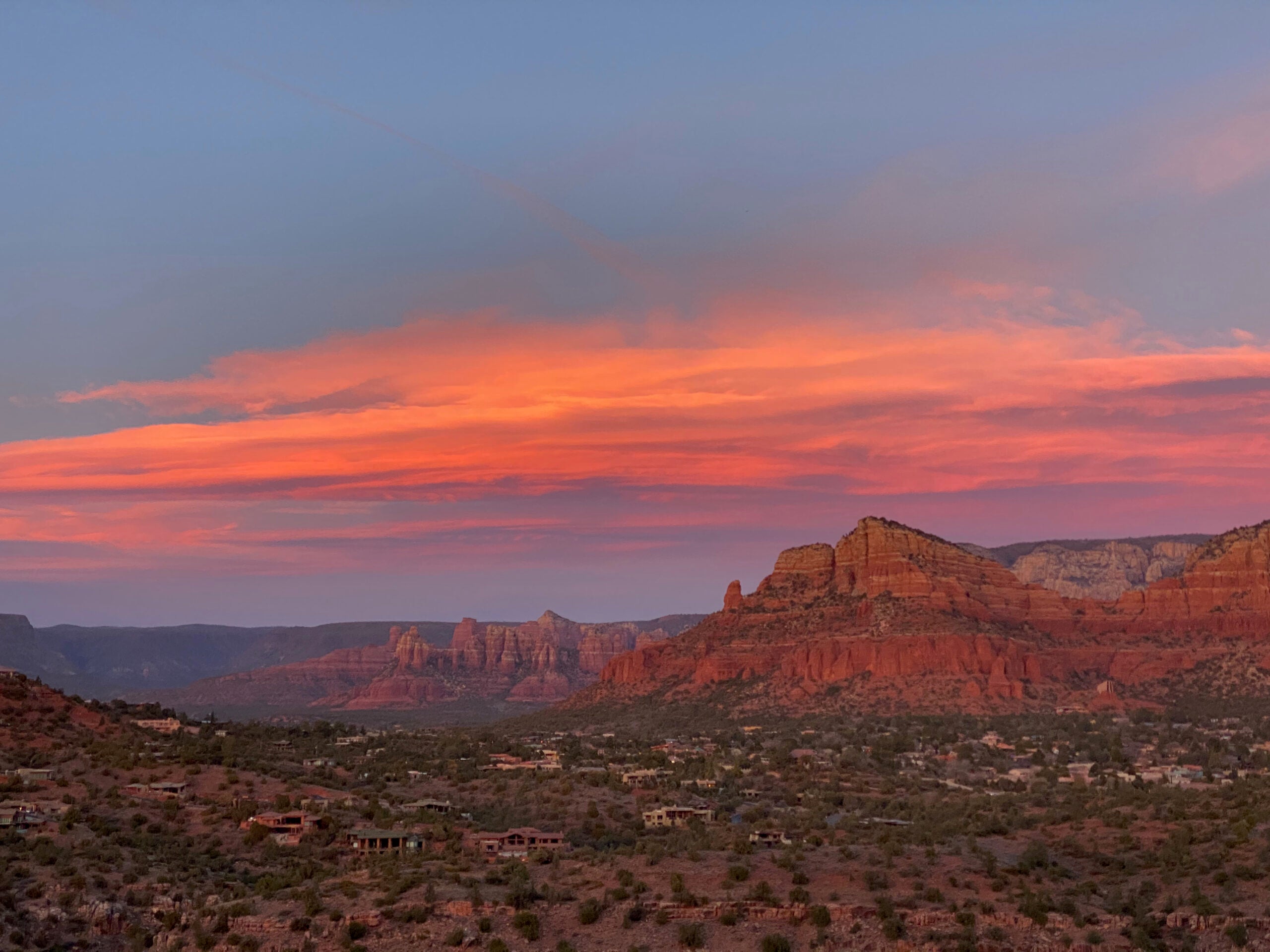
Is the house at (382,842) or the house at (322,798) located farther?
the house at (322,798)

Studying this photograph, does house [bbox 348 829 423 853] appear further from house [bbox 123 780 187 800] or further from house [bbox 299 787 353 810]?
house [bbox 123 780 187 800]

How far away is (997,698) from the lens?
474 ft

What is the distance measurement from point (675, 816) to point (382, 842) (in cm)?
1750

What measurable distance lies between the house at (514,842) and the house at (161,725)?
106 ft

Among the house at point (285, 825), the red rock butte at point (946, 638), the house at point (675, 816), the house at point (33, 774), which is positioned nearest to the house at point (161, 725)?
the house at point (33, 774)

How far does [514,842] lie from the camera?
2896 inches

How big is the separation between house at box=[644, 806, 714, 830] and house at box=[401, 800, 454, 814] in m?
10.2

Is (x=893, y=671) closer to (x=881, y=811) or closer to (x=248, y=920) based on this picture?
(x=881, y=811)

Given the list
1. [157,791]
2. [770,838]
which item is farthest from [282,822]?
[770,838]

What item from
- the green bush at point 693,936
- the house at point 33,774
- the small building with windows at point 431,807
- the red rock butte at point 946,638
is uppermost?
the red rock butte at point 946,638

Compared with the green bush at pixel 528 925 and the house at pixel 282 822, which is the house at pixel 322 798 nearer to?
the house at pixel 282 822

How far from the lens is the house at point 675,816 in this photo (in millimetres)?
82125

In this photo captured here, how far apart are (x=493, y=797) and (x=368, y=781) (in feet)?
24.4

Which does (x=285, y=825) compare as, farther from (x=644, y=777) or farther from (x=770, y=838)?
(x=644, y=777)
